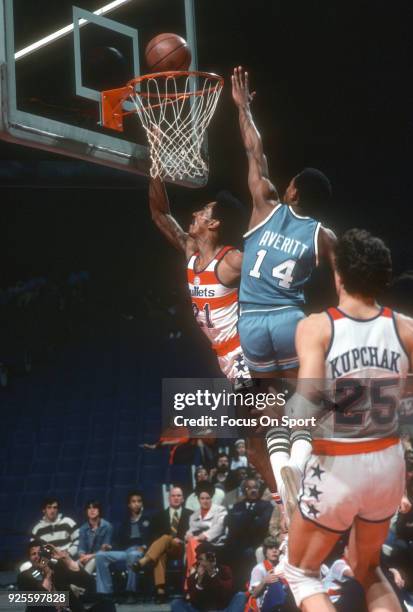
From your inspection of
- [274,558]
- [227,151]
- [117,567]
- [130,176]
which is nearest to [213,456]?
[117,567]

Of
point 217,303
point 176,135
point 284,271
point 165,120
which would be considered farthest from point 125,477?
point 284,271

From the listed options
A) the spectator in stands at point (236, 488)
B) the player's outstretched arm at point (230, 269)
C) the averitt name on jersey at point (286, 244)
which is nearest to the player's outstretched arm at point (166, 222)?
the player's outstretched arm at point (230, 269)

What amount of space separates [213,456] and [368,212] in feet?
12.9

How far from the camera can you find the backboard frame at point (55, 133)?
220 inches

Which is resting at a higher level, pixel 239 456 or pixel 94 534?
pixel 239 456

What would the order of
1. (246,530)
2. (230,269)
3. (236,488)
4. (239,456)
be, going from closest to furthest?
(230,269) → (246,530) → (236,488) → (239,456)

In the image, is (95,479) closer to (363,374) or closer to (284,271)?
(284,271)

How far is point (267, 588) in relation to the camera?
7.68 m

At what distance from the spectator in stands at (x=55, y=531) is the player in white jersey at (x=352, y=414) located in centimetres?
615

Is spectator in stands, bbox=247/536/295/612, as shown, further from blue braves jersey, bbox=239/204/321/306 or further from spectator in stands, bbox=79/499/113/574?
blue braves jersey, bbox=239/204/321/306

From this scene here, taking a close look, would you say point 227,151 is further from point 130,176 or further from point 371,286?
point 371,286

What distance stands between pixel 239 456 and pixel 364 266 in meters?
7.26

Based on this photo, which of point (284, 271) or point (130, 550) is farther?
point (130, 550)

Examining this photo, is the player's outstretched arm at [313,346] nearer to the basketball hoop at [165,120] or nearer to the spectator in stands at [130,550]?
the basketball hoop at [165,120]
